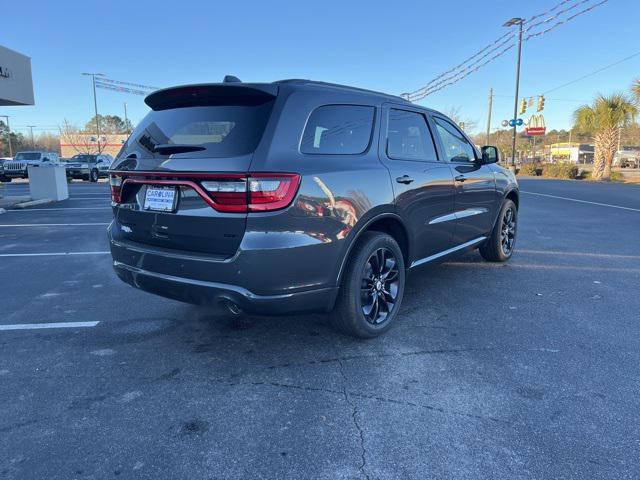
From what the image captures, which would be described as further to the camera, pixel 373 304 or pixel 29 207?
pixel 29 207

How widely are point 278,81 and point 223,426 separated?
84.3 inches

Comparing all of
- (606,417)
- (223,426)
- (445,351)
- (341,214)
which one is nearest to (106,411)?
(223,426)

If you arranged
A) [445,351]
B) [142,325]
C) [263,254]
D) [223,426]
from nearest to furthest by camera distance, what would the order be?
[223,426]
[263,254]
[445,351]
[142,325]

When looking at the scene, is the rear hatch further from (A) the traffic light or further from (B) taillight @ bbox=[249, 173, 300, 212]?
(A) the traffic light

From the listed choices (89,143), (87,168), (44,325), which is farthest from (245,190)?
(89,143)

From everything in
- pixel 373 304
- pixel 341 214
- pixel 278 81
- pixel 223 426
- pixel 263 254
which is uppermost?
pixel 278 81

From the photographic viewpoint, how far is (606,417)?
2.52 metres

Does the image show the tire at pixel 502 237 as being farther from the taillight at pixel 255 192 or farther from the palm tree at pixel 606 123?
the palm tree at pixel 606 123

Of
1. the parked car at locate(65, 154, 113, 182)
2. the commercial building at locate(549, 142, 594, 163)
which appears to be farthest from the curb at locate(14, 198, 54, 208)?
the commercial building at locate(549, 142, 594, 163)

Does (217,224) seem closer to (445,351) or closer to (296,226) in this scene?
(296,226)

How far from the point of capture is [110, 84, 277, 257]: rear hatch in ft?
8.97

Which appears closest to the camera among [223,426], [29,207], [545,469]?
[545,469]

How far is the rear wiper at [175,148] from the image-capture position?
2910 mm

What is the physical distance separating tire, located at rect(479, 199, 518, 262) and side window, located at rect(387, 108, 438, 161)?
74.7 inches
